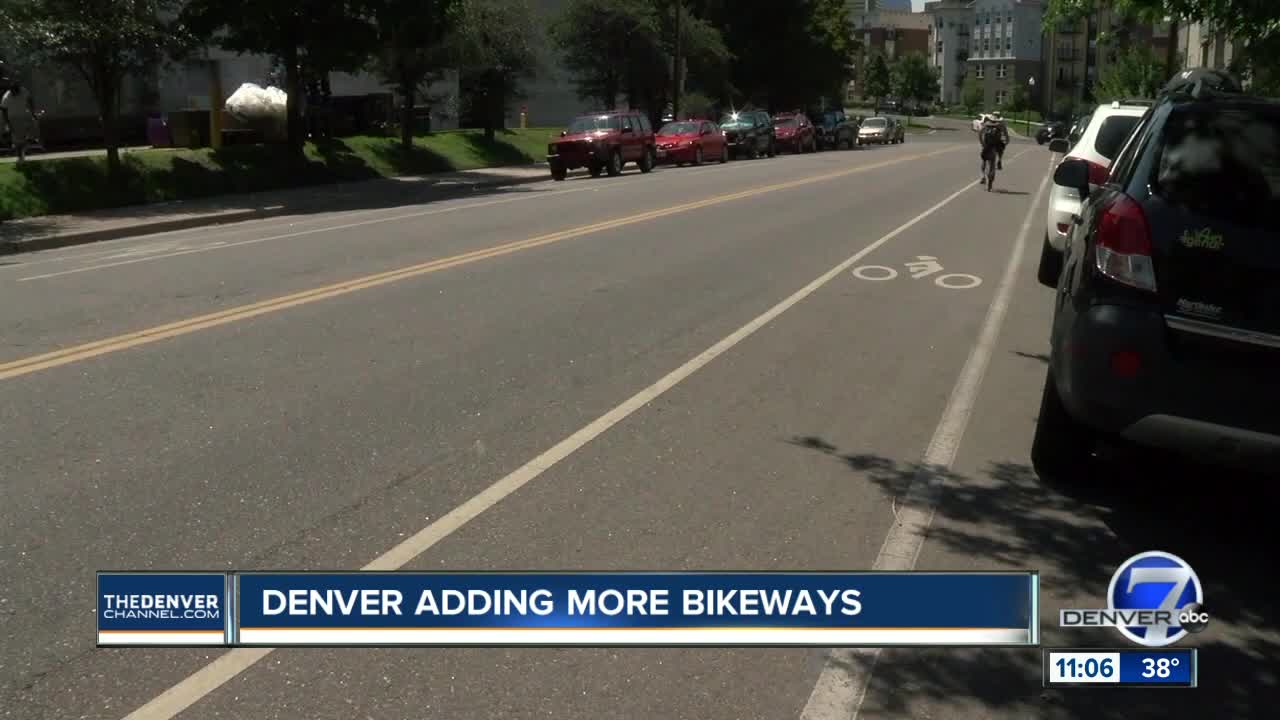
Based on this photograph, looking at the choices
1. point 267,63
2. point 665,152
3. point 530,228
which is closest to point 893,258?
point 530,228

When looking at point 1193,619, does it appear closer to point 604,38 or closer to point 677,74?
point 604,38

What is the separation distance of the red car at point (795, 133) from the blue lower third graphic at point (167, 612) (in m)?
49.8

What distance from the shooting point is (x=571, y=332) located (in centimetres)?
1022

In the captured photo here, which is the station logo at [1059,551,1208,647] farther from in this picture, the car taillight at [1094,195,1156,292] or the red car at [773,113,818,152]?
the red car at [773,113,818,152]

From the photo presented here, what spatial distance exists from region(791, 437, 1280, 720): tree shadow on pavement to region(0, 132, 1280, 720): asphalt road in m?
0.02

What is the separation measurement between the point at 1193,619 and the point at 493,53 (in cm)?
3567

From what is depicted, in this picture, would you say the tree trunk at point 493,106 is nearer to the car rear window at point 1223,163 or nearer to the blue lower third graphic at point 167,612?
the car rear window at point 1223,163

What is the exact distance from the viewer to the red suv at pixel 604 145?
35.3m

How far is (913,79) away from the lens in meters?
146

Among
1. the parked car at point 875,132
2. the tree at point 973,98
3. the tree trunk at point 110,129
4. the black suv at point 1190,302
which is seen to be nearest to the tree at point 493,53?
the tree trunk at point 110,129

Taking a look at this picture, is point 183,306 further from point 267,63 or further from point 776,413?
point 267,63

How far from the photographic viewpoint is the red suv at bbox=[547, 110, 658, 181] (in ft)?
116

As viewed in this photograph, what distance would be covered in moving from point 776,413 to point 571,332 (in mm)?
2762

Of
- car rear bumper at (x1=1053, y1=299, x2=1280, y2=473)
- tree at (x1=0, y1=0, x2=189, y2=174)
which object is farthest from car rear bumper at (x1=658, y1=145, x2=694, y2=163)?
car rear bumper at (x1=1053, y1=299, x2=1280, y2=473)
